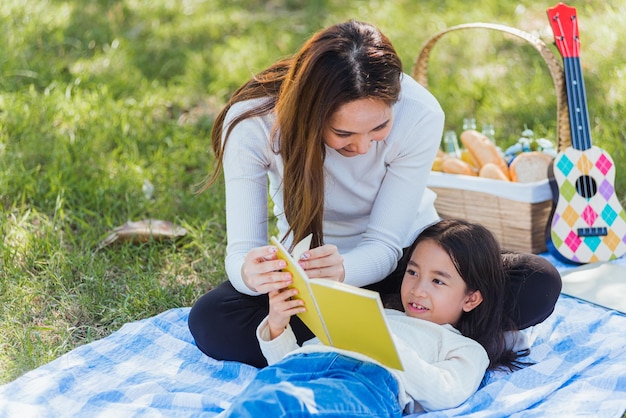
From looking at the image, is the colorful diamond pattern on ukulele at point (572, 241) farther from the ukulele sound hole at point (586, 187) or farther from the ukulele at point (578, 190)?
the ukulele sound hole at point (586, 187)

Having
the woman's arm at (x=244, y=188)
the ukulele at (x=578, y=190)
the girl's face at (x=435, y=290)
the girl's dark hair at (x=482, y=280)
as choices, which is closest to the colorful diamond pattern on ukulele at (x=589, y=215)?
the ukulele at (x=578, y=190)

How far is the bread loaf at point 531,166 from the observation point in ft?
10.6

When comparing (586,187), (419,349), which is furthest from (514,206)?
(419,349)

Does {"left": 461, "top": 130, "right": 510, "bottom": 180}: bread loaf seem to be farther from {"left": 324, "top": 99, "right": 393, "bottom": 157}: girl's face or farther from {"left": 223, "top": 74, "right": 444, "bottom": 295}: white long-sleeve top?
{"left": 324, "top": 99, "right": 393, "bottom": 157}: girl's face

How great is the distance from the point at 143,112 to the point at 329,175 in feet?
6.50

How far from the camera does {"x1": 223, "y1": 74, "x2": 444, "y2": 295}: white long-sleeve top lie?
7.87ft

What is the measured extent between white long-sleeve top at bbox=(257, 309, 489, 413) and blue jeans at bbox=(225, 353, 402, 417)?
3 cm

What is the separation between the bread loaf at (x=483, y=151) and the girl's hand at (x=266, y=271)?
1.54 m

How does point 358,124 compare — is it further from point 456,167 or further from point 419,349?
point 456,167

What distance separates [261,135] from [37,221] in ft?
4.59

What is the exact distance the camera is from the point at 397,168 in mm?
2504

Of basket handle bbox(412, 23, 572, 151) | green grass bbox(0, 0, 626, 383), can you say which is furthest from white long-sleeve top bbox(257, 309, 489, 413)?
basket handle bbox(412, 23, 572, 151)

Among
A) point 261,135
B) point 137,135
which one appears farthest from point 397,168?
point 137,135

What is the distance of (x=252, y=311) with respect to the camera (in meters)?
2.44
